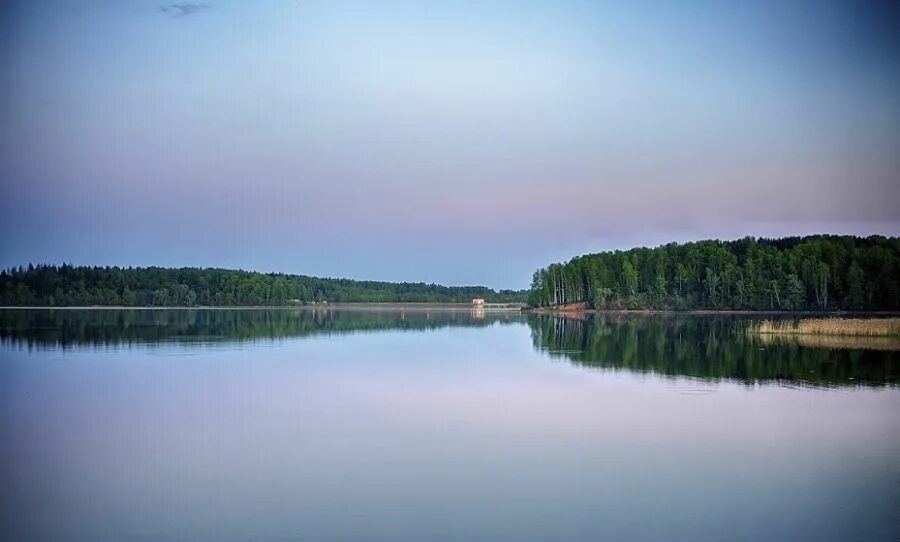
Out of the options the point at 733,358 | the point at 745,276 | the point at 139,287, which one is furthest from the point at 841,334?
the point at 139,287

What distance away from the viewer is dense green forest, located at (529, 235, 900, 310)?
81312 millimetres

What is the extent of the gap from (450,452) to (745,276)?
8507cm

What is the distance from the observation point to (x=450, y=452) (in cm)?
1364

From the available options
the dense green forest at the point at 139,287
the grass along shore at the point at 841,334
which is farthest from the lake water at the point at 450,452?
the dense green forest at the point at 139,287

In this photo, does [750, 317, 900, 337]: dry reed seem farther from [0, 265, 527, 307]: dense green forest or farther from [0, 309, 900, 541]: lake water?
[0, 265, 527, 307]: dense green forest

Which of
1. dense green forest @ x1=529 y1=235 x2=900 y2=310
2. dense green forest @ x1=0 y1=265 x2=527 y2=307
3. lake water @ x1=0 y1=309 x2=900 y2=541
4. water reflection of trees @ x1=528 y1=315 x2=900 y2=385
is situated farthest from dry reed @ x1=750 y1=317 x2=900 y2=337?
dense green forest @ x1=0 y1=265 x2=527 y2=307

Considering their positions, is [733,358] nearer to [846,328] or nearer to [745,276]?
[846,328]

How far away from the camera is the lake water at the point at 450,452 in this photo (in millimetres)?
9734

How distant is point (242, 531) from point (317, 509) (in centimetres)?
112

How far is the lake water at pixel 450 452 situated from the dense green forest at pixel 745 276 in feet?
199

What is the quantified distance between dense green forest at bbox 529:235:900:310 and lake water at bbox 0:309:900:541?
60.5m

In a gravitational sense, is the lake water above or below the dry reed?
below

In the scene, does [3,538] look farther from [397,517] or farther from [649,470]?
[649,470]

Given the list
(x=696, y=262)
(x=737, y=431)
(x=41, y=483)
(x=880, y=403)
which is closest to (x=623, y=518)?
(x=737, y=431)
